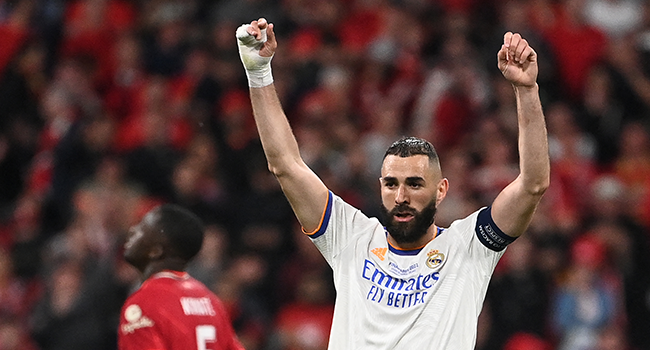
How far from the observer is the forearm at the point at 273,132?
5164mm

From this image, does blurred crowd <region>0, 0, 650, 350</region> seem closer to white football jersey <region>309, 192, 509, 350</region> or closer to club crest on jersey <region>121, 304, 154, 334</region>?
club crest on jersey <region>121, 304, 154, 334</region>

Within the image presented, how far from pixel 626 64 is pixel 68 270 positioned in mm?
6409

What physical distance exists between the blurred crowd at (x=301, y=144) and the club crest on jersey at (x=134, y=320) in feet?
14.6

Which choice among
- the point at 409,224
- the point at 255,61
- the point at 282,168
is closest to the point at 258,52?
the point at 255,61

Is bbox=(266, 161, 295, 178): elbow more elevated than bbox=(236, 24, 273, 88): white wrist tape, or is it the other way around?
bbox=(236, 24, 273, 88): white wrist tape

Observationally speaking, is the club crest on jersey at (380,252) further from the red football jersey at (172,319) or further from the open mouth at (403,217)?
the red football jersey at (172,319)

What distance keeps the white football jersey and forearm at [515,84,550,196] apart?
1.01ft

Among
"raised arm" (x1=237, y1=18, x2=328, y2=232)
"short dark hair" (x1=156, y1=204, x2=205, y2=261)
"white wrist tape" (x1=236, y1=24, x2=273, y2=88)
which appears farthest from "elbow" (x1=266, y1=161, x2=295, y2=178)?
"short dark hair" (x1=156, y1=204, x2=205, y2=261)

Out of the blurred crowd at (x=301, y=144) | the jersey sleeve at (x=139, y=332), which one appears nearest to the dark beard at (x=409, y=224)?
the jersey sleeve at (x=139, y=332)

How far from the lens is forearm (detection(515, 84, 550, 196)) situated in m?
4.84

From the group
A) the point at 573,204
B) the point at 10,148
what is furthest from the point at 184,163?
the point at 573,204

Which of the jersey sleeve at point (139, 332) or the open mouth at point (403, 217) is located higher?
the open mouth at point (403, 217)

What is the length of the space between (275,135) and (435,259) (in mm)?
966

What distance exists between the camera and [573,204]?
35.4ft
